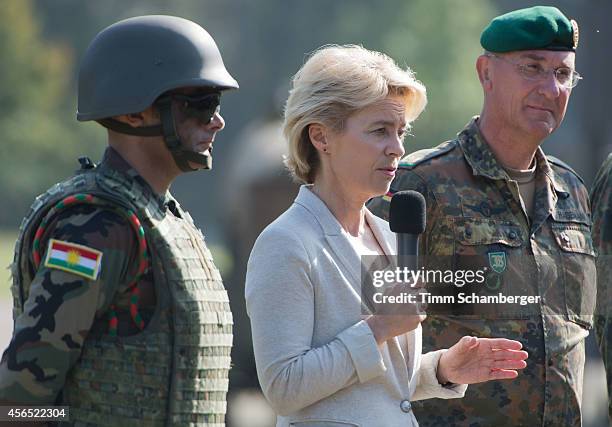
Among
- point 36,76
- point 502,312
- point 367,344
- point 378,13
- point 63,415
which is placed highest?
point 378,13

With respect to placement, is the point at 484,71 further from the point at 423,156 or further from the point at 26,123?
the point at 26,123

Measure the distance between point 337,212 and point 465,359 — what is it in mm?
646

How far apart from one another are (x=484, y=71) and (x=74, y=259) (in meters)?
2.53

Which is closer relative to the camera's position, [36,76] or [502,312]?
[502,312]

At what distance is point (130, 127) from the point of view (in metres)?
4.48

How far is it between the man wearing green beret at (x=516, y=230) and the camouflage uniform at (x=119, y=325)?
148 cm

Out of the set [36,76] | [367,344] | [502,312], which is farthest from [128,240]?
[36,76]

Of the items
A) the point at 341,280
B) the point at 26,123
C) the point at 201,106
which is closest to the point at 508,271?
the point at 341,280

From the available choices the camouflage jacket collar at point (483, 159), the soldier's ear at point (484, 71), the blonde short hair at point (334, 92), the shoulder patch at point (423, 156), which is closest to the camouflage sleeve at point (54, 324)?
the blonde short hair at point (334, 92)

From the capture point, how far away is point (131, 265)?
13.8 feet

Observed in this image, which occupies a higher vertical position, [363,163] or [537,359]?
[363,163]

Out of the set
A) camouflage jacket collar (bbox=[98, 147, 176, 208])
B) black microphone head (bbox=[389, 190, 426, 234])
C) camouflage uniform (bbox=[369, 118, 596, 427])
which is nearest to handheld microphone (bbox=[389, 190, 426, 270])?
black microphone head (bbox=[389, 190, 426, 234])

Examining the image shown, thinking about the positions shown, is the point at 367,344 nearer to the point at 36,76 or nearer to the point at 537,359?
the point at 537,359

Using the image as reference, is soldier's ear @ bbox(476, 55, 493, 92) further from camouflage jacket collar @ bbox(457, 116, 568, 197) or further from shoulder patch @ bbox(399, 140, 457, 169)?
shoulder patch @ bbox(399, 140, 457, 169)
